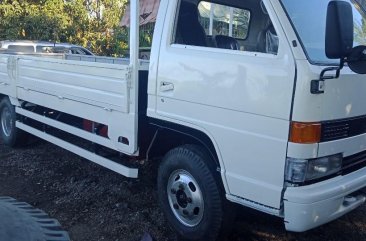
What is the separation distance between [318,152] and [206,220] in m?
1.09

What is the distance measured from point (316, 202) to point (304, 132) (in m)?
0.50

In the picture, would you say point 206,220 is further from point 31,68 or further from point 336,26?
point 31,68

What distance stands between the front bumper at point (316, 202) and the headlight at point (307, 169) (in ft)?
0.19

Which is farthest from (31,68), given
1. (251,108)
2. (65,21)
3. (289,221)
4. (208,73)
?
(65,21)

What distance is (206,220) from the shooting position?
336 centimetres

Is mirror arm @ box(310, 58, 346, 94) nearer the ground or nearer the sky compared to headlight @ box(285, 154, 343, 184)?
nearer the sky

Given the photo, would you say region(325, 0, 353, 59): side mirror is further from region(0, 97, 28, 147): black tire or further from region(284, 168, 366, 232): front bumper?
region(0, 97, 28, 147): black tire

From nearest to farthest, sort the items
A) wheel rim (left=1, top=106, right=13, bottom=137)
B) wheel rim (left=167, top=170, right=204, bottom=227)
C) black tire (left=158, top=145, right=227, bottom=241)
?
1. black tire (left=158, top=145, right=227, bottom=241)
2. wheel rim (left=167, top=170, right=204, bottom=227)
3. wheel rim (left=1, top=106, right=13, bottom=137)

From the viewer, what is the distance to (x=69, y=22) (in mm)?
14086

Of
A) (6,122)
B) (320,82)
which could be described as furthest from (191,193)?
(6,122)

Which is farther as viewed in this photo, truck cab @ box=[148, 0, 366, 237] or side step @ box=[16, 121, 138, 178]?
side step @ box=[16, 121, 138, 178]

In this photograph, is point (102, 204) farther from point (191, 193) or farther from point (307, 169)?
point (307, 169)

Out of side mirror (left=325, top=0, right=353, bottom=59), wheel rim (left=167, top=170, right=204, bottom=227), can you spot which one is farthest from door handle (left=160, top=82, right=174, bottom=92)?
side mirror (left=325, top=0, right=353, bottom=59)

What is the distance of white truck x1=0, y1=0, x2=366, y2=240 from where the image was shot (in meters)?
2.75
